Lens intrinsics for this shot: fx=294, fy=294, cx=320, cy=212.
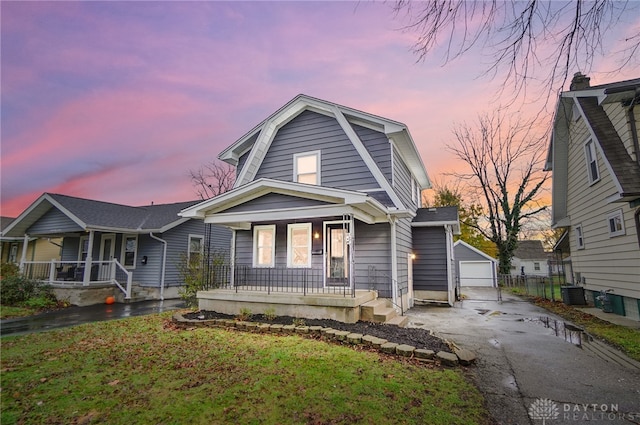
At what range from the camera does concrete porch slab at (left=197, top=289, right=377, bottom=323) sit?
750cm

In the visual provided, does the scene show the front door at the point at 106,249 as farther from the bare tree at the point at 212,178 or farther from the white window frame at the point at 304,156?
the bare tree at the point at 212,178

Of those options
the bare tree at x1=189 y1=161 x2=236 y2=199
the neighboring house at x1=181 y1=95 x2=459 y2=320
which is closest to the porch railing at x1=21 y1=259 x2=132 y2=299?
the neighboring house at x1=181 y1=95 x2=459 y2=320

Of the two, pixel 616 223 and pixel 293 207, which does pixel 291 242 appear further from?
pixel 616 223

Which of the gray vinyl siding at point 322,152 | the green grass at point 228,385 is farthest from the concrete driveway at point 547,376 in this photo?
the gray vinyl siding at point 322,152

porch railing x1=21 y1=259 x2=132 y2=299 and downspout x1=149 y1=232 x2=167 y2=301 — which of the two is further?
downspout x1=149 y1=232 x2=167 y2=301

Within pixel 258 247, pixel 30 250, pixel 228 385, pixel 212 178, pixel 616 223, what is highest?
pixel 212 178

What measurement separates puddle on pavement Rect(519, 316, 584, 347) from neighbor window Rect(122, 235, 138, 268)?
18409mm

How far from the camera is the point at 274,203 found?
9.30 m

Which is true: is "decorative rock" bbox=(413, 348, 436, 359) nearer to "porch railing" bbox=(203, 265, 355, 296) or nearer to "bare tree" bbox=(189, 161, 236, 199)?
"porch railing" bbox=(203, 265, 355, 296)

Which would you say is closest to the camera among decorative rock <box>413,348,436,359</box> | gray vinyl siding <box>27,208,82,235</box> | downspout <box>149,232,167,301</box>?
decorative rock <box>413,348,436,359</box>

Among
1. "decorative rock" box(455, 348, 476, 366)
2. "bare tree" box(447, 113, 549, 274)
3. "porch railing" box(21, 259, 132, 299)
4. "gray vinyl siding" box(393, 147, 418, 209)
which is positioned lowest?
"decorative rock" box(455, 348, 476, 366)

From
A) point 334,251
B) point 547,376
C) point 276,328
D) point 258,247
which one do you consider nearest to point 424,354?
point 547,376

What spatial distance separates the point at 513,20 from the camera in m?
3.08

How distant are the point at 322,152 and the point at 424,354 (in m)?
7.50
